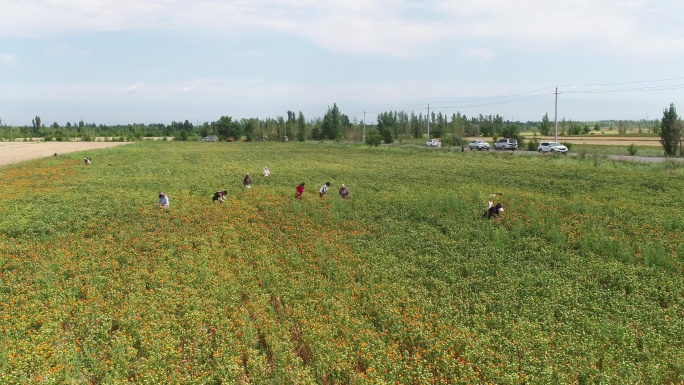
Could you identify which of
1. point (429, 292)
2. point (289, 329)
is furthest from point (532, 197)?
point (289, 329)

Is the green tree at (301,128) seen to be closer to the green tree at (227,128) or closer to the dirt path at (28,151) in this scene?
Result: the green tree at (227,128)

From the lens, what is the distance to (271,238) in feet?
53.3

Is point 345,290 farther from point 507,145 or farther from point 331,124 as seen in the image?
point 331,124

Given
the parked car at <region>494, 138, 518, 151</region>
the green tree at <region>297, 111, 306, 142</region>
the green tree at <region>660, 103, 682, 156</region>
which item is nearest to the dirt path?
the green tree at <region>297, 111, 306, 142</region>

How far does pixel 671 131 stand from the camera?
44.1m

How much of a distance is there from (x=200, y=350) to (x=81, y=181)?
85.2ft

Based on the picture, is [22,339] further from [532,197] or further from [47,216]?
[532,197]

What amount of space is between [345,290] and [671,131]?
47343mm

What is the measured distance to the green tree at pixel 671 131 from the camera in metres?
43.7

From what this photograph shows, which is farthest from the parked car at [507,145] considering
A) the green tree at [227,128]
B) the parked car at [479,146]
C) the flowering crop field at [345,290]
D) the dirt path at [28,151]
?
the green tree at [227,128]

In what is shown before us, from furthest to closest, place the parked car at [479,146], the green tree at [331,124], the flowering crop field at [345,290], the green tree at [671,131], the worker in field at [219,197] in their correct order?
the green tree at [331,124]
the parked car at [479,146]
the green tree at [671,131]
the worker in field at [219,197]
the flowering crop field at [345,290]

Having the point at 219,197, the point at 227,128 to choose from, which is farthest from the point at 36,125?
the point at 219,197

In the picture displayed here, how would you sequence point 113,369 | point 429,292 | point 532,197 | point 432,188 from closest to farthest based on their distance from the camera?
point 113,369 < point 429,292 < point 532,197 < point 432,188

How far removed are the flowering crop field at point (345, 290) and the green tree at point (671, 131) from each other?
27.9 m
